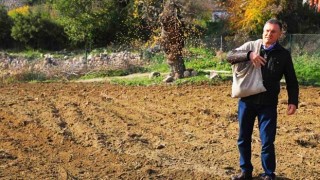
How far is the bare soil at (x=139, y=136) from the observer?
541 cm

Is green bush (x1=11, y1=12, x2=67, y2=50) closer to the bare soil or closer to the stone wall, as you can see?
the stone wall

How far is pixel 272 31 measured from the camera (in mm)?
4582

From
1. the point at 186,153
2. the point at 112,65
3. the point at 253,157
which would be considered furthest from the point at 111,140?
the point at 112,65

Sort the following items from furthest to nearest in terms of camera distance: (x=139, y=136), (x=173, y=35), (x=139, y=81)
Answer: (x=139, y=81)
(x=173, y=35)
(x=139, y=136)

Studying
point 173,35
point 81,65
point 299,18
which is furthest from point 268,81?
point 299,18

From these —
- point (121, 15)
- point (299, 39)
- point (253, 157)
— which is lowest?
point (253, 157)

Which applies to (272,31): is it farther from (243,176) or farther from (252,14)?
(252,14)

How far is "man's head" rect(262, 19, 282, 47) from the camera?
15.0 feet

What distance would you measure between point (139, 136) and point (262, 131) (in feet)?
8.97

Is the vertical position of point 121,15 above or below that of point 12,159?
above

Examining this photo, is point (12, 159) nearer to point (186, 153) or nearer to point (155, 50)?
point (186, 153)

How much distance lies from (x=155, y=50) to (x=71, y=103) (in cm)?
1101

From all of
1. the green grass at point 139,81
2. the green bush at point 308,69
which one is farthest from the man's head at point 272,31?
the green bush at point 308,69

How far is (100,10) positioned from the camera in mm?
Result: 28359
